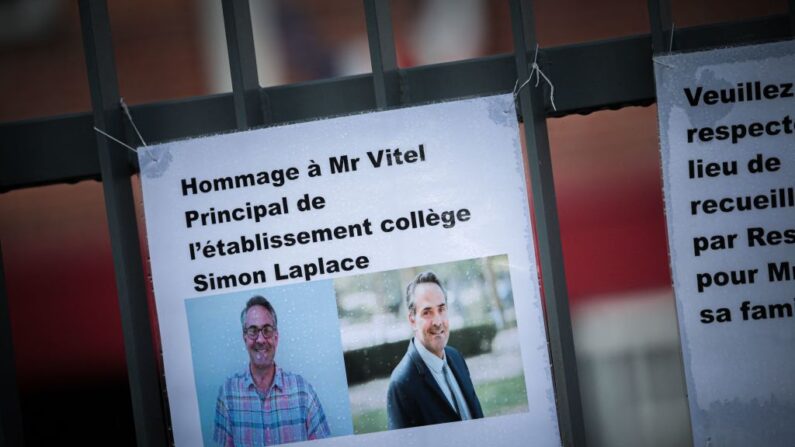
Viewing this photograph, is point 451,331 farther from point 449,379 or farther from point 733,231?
point 733,231

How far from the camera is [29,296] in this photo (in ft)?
14.5

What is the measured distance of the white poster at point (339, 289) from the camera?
3424 mm

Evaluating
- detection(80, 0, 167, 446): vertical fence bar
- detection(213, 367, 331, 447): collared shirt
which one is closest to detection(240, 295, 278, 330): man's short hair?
detection(213, 367, 331, 447): collared shirt

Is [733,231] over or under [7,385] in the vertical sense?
over

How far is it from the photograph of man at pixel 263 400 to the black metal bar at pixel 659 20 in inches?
82.2

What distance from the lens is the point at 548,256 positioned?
11.5 ft

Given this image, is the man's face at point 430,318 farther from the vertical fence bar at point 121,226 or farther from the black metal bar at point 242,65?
the vertical fence bar at point 121,226

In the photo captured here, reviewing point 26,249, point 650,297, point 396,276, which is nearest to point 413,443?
point 396,276

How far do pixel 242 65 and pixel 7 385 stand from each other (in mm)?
1896

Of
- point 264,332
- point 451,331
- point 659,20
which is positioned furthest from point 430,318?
point 659,20

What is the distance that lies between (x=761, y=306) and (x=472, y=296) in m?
1.22

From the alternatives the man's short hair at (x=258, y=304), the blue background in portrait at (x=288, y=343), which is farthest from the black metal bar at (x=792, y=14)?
the man's short hair at (x=258, y=304)

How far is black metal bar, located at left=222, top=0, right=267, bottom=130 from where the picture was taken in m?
3.64

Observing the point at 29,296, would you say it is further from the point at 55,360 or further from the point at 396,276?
the point at 396,276
